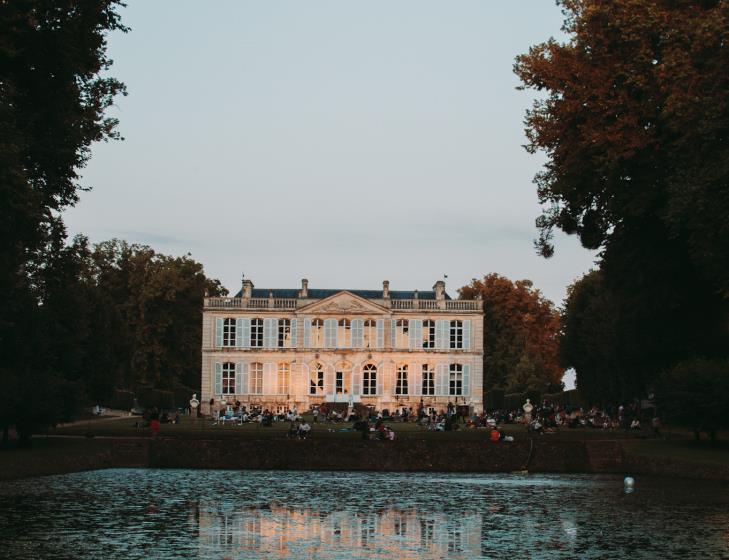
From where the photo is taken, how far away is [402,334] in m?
72.0

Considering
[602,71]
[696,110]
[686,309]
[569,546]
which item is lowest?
[569,546]

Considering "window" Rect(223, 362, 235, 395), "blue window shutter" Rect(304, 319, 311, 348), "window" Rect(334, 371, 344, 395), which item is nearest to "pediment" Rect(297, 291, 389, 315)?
"blue window shutter" Rect(304, 319, 311, 348)

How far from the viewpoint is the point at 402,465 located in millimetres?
31516

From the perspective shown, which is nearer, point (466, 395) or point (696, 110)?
point (696, 110)

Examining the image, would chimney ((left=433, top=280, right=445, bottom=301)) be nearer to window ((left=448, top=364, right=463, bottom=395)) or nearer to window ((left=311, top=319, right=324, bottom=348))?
window ((left=448, top=364, right=463, bottom=395))

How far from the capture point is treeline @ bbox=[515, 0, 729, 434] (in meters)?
25.7

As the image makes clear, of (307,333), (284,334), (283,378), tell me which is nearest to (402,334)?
(307,333)

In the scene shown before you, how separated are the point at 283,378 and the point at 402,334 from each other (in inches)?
326

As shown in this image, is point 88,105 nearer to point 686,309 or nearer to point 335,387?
point 686,309

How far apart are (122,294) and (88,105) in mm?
47572

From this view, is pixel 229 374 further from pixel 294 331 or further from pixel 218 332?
pixel 294 331

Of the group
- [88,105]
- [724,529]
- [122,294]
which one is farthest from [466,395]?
[724,529]

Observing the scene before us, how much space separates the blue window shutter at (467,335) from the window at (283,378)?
1163cm

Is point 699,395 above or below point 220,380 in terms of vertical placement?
below
